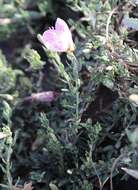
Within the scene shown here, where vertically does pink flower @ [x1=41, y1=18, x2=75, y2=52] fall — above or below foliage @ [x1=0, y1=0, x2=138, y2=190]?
above

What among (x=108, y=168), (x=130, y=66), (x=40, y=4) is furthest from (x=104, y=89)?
(x=40, y=4)

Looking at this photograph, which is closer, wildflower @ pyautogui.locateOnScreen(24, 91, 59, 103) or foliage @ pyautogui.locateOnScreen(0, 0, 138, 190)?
foliage @ pyautogui.locateOnScreen(0, 0, 138, 190)

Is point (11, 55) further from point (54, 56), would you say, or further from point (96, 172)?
point (96, 172)

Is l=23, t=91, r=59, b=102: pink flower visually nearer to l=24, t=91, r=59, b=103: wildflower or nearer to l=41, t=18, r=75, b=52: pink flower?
l=24, t=91, r=59, b=103: wildflower

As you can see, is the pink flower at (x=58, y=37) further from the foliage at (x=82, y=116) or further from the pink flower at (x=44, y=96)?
the pink flower at (x=44, y=96)

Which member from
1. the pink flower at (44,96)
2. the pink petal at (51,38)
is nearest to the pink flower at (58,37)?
the pink petal at (51,38)

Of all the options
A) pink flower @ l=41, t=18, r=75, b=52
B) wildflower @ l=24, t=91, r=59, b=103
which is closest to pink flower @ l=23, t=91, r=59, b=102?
wildflower @ l=24, t=91, r=59, b=103
